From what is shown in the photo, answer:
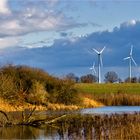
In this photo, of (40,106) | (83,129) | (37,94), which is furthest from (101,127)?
(37,94)

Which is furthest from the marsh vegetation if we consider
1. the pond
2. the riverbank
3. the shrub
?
the shrub

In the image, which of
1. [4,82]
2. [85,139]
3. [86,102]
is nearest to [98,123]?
[85,139]

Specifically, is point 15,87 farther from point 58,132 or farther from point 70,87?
point 58,132

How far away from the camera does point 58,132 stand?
35.7 metres

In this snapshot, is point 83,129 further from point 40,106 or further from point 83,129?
point 40,106

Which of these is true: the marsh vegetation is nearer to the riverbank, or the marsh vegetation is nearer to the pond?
the pond

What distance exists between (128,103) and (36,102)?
16325 mm

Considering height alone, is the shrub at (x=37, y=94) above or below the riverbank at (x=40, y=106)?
above

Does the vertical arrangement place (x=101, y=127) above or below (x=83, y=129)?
above

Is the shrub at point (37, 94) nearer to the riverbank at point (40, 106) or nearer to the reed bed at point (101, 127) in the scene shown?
the riverbank at point (40, 106)

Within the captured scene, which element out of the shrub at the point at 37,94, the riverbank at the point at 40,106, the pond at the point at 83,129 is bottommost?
the pond at the point at 83,129

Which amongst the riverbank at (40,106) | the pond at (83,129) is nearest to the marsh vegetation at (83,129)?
the pond at (83,129)

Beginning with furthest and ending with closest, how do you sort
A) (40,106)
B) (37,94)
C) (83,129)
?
(37,94) → (40,106) → (83,129)

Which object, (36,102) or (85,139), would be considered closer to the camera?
(85,139)
